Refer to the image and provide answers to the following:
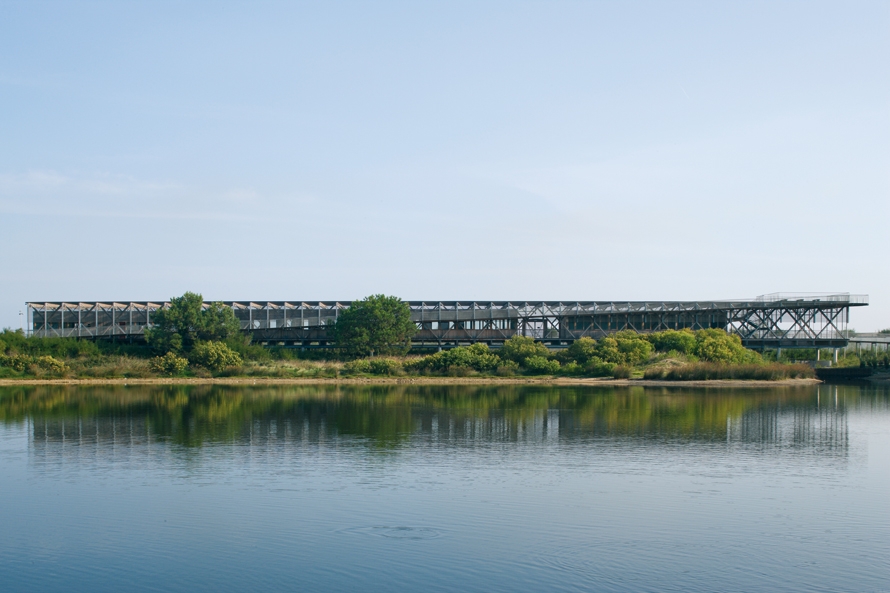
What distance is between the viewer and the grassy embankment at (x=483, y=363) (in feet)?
227

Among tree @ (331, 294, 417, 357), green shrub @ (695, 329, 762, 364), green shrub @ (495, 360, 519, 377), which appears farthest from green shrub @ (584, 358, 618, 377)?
tree @ (331, 294, 417, 357)

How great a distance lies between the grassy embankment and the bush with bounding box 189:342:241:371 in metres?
0.11

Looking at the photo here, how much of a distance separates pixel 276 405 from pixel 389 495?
2628 cm

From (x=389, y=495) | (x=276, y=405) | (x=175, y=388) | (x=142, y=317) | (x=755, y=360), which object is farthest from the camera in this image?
(x=142, y=317)

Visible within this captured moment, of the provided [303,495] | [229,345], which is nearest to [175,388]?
[229,345]

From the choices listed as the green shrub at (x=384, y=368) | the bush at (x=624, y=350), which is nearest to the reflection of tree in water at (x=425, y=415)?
the bush at (x=624, y=350)

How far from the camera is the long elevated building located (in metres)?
84.6

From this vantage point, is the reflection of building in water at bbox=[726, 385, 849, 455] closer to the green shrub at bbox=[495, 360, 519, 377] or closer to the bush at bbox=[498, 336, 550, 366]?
the green shrub at bbox=[495, 360, 519, 377]

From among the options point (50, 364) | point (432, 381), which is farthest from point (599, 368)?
point (50, 364)

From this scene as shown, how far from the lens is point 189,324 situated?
76438 mm

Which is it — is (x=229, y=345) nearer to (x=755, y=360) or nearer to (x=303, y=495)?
(x=755, y=360)

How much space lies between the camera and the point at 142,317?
85438mm

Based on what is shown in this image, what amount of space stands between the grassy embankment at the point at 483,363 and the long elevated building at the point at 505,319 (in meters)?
10.4

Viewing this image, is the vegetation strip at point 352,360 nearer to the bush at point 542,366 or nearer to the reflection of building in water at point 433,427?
the bush at point 542,366
